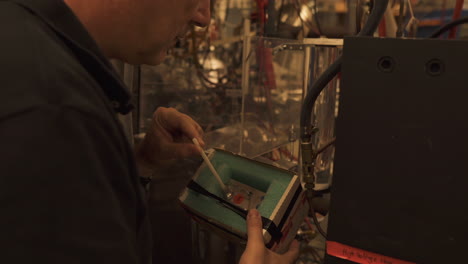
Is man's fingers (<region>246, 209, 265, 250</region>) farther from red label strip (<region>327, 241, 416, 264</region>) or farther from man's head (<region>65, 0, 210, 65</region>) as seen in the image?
man's head (<region>65, 0, 210, 65</region>)

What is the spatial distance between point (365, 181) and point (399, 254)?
0.11m

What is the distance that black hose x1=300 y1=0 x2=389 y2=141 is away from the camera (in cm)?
58

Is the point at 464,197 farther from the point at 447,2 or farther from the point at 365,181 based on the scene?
the point at 447,2

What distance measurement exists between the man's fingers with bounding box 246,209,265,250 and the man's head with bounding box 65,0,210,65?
0.36 metres

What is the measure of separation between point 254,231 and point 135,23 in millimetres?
431

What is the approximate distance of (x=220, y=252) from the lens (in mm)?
1018

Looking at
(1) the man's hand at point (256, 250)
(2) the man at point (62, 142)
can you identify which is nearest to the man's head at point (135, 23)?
(2) the man at point (62, 142)

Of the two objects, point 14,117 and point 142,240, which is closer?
point 14,117

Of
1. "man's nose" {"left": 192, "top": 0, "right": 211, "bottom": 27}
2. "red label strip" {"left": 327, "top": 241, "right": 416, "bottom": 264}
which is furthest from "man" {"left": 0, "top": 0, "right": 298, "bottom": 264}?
"red label strip" {"left": 327, "top": 241, "right": 416, "bottom": 264}

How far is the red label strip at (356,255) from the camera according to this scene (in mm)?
557

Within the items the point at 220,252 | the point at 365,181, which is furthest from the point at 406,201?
the point at 220,252

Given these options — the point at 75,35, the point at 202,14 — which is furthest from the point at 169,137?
the point at 75,35

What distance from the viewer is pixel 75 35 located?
0.53 metres

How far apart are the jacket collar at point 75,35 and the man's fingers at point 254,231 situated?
0.37 m
